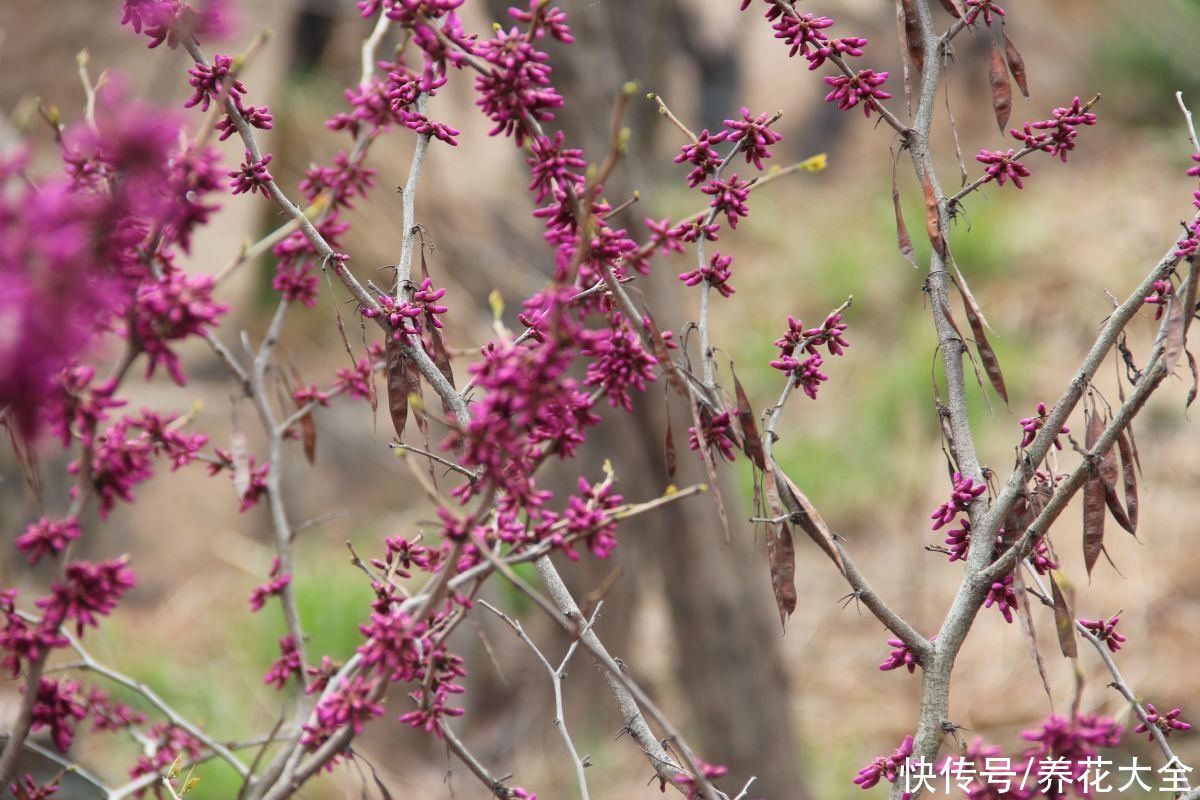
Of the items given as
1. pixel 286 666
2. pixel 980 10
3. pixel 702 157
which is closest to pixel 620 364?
pixel 702 157

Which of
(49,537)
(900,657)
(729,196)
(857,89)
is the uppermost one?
(857,89)

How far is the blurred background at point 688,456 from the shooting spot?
3393 millimetres

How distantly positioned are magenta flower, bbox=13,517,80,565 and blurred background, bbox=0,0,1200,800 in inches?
51.7

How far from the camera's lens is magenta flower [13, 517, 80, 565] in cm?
103

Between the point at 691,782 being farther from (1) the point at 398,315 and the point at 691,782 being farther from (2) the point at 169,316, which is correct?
(2) the point at 169,316

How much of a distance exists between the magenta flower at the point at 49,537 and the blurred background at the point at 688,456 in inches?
51.7

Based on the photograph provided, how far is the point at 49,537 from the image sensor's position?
104 cm

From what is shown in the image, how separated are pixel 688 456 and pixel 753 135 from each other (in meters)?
2.01

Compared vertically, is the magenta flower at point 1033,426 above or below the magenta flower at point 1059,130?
below

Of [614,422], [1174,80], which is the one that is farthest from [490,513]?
[1174,80]

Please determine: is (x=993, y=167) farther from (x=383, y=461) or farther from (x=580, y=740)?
(x=383, y=461)

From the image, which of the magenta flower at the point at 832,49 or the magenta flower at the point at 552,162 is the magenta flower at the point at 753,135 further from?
the magenta flower at the point at 552,162

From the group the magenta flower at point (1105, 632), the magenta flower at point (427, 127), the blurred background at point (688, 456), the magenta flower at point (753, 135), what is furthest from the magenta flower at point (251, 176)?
the blurred background at point (688, 456)

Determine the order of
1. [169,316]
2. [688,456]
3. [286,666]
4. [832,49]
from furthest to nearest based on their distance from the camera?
[688,456] → [286,666] → [832,49] → [169,316]
